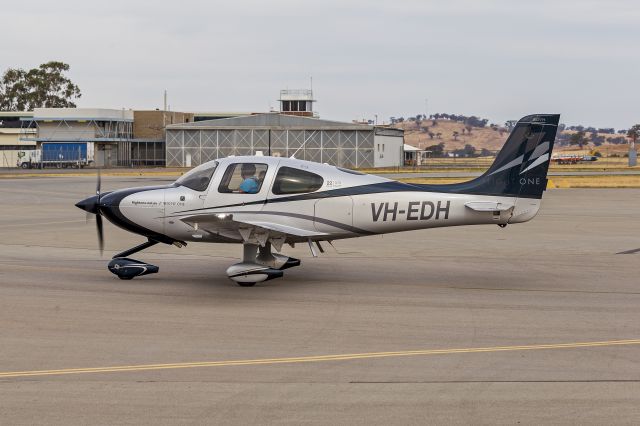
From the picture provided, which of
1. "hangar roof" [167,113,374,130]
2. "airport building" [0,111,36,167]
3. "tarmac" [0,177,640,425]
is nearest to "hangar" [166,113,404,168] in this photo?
"hangar roof" [167,113,374,130]

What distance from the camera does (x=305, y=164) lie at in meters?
15.8

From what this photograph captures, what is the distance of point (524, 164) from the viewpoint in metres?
15.6

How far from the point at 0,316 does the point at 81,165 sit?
87.2 m

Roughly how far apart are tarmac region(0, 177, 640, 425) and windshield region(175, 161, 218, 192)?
1.88 m

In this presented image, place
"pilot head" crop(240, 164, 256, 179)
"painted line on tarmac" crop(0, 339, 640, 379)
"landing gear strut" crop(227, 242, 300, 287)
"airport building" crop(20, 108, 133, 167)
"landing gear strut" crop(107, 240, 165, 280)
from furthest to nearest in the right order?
"airport building" crop(20, 108, 133, 167) → "landing gear strut" crop(107, 240, 165, 280) → "pilot head" crop(240, 164, 256, 179) → "landing gear strut" crop(227, 242, 300, 287) → "painted line on tarmac" crop(0, 339, 640, 379)

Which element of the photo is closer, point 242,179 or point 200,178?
point 242,179

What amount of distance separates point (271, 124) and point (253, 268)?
233ft

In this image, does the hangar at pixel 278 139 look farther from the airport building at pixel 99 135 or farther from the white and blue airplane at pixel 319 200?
the white and blue airplane at pixel 319 200

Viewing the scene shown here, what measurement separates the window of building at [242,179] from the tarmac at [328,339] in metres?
1.81

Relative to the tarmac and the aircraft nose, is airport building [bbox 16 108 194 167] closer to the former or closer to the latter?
the tarmac

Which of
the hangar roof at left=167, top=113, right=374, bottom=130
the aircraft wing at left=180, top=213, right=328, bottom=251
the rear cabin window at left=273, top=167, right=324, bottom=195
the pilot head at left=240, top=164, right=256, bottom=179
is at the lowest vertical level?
the aircraft wing at left=180, top=213, right=328, bottom=251

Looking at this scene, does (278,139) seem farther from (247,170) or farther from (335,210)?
(335,210)

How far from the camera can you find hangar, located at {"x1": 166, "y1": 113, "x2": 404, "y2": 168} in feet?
280

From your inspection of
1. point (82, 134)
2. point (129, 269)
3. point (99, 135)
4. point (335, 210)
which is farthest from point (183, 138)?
point (335, 210)
